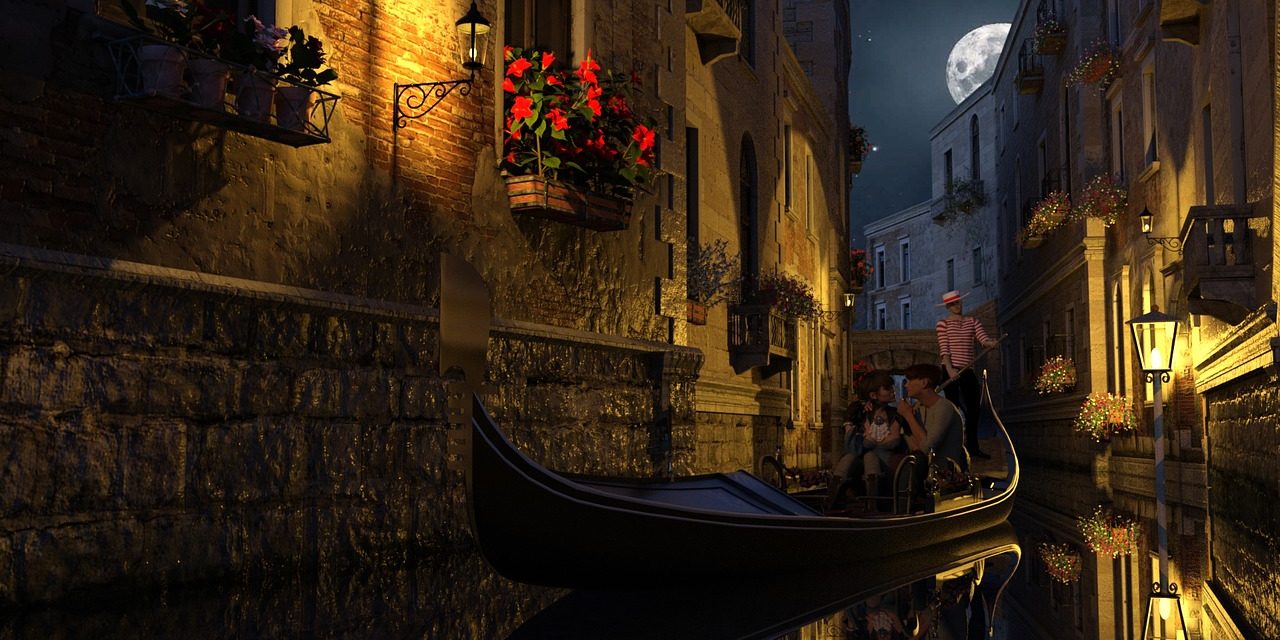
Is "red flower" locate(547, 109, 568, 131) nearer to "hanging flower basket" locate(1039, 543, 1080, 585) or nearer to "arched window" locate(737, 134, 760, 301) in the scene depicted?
"hanging flower basket" locate(1039, 543, 1080, 585)

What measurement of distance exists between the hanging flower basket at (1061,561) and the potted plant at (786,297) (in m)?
5.78

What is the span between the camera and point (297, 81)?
21.4 ft

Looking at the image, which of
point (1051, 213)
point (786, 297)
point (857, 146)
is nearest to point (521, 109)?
point (786, 297)

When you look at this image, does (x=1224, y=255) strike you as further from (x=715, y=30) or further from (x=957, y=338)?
(x=715, y=30)

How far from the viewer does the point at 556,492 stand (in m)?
5.58

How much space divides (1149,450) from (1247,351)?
6.50 metres

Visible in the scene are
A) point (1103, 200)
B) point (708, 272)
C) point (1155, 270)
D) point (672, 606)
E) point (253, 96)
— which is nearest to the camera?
point (672, 606)

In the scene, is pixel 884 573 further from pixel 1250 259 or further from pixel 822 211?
pixel 822 211

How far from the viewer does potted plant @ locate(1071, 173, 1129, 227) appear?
19000 millimetres

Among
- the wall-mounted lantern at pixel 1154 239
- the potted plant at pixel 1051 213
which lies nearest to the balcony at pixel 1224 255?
the wall-mounted lantern at pixel 1154 239

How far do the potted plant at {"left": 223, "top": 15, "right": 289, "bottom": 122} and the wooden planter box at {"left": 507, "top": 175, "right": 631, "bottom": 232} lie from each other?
2.80 meters

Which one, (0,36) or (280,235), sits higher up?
(0,36)

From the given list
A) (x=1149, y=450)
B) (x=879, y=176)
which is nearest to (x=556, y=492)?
(x=1149, y=450)

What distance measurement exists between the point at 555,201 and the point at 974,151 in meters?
30.7
